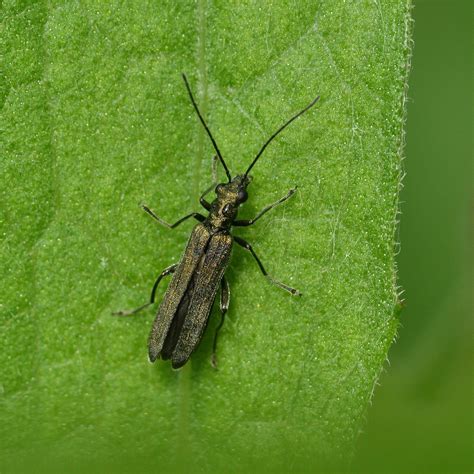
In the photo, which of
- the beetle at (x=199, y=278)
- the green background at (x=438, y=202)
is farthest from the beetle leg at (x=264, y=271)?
the green background at (x=438, y=202)

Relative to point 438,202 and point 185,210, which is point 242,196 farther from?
point 438,202

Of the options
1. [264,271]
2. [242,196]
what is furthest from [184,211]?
[264,271]

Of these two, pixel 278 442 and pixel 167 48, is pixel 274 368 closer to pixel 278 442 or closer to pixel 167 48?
pixel 278 442

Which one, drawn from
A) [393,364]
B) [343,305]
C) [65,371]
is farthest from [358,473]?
[393,364]

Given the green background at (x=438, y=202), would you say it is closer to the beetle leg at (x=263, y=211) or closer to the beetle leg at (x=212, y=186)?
the beetle leg at (x=263, y=211)

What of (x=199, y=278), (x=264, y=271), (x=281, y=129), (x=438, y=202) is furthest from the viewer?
(x=438, y=202)

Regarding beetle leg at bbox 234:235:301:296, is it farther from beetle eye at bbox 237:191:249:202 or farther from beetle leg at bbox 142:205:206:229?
beetle leg at bbox 142:205:206:229
